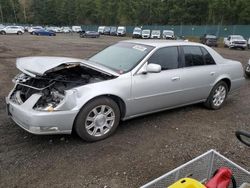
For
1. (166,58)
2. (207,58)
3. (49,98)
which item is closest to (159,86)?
(166,58)

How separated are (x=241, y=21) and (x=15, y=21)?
78215 mm

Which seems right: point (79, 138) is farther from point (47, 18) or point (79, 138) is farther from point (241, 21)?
point (47, 18)

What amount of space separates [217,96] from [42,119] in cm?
400

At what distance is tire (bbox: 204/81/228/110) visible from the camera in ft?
20.3

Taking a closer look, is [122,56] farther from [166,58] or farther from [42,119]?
[42,119]

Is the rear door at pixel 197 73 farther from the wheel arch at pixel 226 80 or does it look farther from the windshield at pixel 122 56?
the windshield at pixel 122 56

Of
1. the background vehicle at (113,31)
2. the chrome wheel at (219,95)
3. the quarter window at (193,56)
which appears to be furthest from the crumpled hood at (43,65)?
the background vehicle at (113,31)

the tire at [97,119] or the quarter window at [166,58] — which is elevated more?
the quarter window at [166,58]

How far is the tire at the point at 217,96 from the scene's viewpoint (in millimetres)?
6188

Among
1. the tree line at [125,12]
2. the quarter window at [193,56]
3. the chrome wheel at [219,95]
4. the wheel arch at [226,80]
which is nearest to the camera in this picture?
the quarter window at [193,56]

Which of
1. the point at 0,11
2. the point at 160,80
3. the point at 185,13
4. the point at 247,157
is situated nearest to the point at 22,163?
the point at 160,80

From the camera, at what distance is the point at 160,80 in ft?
16.5

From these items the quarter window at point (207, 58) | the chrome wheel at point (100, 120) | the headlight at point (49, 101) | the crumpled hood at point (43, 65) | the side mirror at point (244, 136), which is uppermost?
the crumpled hood at point (43, 65)

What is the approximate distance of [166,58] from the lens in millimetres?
5305
